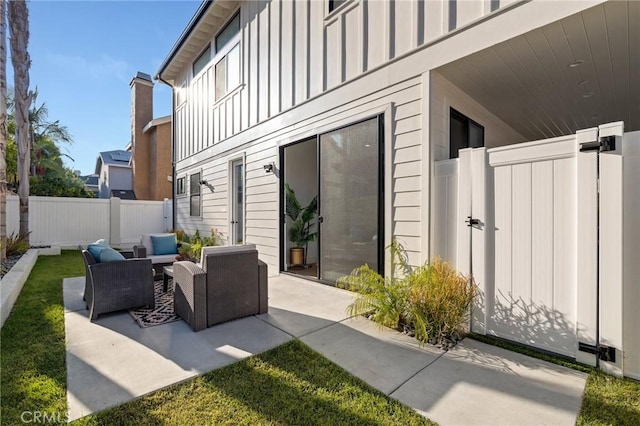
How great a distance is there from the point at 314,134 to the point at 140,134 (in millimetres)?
14792

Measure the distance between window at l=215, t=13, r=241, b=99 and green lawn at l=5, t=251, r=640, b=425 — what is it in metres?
6.85

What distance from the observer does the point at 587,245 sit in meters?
2.63

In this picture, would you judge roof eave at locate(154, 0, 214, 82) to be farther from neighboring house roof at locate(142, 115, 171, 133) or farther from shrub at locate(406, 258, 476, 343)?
shrub at locate(406, 258, 476, 343)

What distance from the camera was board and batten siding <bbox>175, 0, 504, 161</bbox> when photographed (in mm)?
3918

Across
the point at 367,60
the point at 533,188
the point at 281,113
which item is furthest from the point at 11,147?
the point at 533,188

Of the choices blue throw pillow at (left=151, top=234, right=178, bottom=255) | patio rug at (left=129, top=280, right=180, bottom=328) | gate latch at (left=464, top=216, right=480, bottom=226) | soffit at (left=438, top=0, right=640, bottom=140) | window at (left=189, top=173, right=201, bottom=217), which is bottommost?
patio rug at (left=129, top=280, right=180, bottom=328)

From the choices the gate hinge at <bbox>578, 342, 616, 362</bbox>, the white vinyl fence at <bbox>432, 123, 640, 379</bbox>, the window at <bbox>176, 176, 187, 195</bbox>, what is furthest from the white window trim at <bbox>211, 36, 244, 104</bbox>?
the gate hinge at <bbox>578, 342, 616, 362</bbox>

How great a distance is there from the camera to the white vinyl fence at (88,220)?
9.87 metres

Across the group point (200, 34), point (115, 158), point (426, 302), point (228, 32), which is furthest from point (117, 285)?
point (115, 158)

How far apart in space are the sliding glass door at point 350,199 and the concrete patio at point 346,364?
113 cm

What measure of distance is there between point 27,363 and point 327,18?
570cm

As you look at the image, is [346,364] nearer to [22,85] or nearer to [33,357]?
[33,357]

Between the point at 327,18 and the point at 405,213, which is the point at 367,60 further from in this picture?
the point at 405,213

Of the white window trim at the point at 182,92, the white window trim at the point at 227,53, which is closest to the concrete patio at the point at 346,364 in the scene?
the white window trim at the point at 227,53
